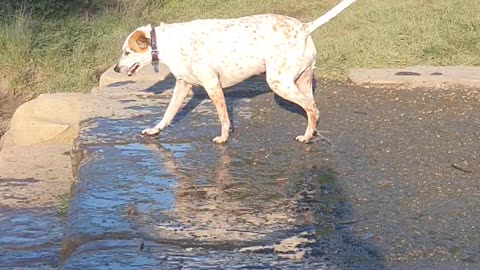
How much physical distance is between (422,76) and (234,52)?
251cm

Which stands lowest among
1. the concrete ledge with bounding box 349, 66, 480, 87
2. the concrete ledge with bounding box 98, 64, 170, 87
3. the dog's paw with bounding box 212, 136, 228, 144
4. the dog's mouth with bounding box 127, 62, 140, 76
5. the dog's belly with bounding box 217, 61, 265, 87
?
the concrete ledge with bounding box 349, 66, 480, 87

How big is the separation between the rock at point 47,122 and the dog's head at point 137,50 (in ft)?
4.52

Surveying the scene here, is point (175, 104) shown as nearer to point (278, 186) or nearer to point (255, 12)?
point (278, 186)

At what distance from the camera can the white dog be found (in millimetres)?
6547

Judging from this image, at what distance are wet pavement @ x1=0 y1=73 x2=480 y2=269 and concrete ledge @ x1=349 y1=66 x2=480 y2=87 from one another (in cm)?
27

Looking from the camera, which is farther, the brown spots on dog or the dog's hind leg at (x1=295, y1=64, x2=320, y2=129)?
the dog's hind leg at (x1=295, y1=64, x2=320, y2=129)

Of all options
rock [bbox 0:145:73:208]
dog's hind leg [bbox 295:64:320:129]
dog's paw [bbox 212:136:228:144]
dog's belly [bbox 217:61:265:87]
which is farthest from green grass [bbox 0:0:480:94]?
rock [bbox 0:145:73:208]

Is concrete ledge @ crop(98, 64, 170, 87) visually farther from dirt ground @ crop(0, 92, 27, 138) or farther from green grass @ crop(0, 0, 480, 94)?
dirt ground @ crop(0, 92, 27, 138)

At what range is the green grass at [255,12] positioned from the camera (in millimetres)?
9531

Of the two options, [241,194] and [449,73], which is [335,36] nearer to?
[449,73]

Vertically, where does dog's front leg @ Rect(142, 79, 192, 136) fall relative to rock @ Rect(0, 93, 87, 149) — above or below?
above

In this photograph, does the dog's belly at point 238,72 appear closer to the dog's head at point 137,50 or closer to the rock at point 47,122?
the dog's head at point 137,50

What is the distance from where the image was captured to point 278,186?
217 inches

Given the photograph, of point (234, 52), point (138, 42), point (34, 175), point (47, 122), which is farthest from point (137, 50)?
point (47, 122)
